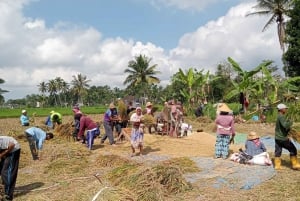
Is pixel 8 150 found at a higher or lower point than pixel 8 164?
higher

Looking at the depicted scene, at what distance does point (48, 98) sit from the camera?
86.1 meters

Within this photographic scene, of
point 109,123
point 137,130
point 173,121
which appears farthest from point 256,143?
point 173,121

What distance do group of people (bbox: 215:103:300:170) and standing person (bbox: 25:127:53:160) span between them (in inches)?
155

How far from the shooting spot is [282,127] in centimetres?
720

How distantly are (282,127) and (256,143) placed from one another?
0.93 metres

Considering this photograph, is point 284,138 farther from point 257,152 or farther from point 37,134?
point 37,134

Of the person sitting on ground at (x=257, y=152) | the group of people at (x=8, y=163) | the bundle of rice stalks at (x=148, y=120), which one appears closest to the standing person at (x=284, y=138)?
the person sitting on ground at (x=257, y=152)

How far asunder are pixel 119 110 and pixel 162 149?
86.8 inches

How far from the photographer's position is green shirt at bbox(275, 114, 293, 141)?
7113 millimetres

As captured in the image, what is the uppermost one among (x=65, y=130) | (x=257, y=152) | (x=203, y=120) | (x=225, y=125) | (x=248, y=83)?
(x=248, y=83)

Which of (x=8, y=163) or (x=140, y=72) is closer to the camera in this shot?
(x=8, y=163)

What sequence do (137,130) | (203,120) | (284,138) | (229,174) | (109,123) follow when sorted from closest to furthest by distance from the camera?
(229,174) → (284,138) → (137,130) → (109,123) → (203,120)

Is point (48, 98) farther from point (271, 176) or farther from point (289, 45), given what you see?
point (271, 176)

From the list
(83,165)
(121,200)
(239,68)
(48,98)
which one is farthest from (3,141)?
(48,98)
